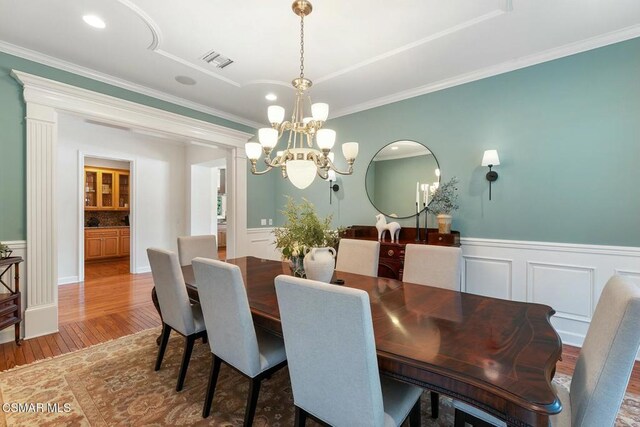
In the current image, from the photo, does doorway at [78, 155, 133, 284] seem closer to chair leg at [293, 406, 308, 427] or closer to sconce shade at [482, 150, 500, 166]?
chair leg at [293, 406, 308, 427]

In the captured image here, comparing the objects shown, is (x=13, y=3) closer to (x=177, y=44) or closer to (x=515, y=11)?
(x=177, y=44)

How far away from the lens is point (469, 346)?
1152 mm

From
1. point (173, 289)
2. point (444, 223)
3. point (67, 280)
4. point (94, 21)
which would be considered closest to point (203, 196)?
point (67, 280)

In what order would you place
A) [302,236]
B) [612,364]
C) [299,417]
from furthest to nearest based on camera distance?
[302,236] → [299,417] → [612,364]

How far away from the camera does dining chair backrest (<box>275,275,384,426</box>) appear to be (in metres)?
1.01

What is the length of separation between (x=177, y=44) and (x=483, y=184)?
3317 millimetres

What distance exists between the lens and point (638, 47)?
241 centimetres

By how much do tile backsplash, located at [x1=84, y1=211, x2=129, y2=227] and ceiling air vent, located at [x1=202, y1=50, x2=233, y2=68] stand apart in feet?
19.7

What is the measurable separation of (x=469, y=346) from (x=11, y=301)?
3642 mm

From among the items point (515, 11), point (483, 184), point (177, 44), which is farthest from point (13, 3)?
point (483, 184)

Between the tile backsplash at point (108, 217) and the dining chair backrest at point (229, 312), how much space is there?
7.02m

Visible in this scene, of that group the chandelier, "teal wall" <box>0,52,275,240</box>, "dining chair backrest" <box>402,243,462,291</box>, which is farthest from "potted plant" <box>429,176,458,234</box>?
"teal wall" <box>0,52,275,240</box>

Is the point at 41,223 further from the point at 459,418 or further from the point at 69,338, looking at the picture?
the point at 459,418

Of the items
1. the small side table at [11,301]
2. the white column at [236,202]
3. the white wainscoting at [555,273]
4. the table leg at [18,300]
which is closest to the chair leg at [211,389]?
the small side table at [11,301]
